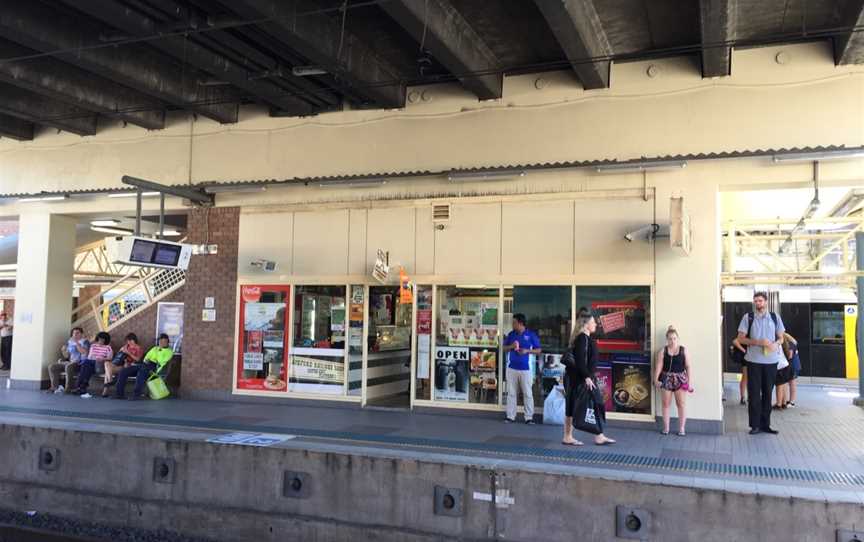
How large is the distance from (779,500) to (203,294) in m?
10.1

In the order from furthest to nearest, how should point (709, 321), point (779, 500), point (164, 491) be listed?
point (709, 321), point (164, 491), point (779, 500)

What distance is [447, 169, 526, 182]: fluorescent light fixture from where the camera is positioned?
10.4 m

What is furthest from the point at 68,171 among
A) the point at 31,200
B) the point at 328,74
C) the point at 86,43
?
the point at 328,74

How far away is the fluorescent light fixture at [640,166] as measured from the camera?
961 centimetres

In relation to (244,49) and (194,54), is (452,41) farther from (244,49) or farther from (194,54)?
(194,54)

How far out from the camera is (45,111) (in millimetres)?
12695

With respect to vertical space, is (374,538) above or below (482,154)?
below

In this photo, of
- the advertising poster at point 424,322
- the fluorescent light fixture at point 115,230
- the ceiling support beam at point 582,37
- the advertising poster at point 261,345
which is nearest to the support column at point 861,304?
the ceiling support beam at point 582,37

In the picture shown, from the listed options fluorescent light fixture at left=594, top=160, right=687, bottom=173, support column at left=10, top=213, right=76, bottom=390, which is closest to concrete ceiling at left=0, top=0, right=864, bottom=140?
fluorescent light fixture at left=594, top=160, right=687, bottom=173

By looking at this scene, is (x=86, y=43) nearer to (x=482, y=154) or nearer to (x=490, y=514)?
(x=482, y=154)

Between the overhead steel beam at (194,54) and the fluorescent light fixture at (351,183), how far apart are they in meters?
1.40

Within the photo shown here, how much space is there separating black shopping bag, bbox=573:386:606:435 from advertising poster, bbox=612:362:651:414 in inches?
74.5

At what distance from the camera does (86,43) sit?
30.5 feet

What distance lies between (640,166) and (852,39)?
296cm
